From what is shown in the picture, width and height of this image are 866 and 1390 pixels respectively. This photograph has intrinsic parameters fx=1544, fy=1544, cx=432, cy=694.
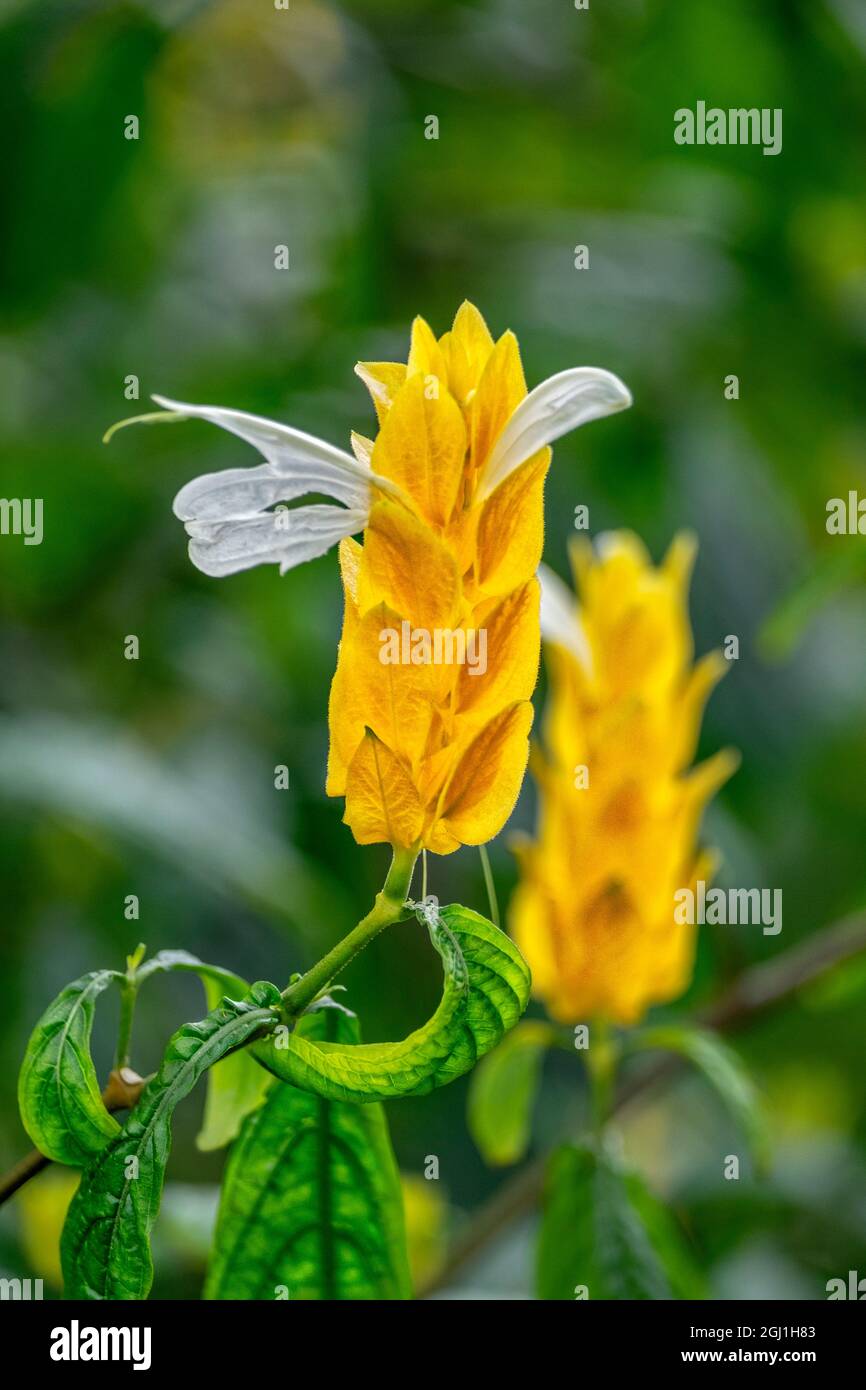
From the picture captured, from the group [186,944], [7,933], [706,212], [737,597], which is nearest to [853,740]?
[737,597]

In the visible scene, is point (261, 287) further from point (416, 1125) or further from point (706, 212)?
point (416, 1125)

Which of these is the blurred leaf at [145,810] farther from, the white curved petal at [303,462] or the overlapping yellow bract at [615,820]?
the white curved petal at [303,462]

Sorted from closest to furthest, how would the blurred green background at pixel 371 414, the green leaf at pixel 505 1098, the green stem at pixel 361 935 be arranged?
the green stem at pixel 361 935, the green leaf at pixel 505 1098, the blurred green background at pixel 371 414

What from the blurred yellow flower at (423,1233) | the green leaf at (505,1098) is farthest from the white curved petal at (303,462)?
the blurred yellow flower at (423,1233)

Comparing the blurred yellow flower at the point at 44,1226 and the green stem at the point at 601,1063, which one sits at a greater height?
the green stem at the point at 601,1063

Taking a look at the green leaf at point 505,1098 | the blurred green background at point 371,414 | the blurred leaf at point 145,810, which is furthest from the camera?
the blurred green background at point 371,414

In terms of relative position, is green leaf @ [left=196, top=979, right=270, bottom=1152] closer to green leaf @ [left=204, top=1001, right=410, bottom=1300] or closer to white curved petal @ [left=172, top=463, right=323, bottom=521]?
green leaf @ [left=204, top=1001, right=410, bottom=1300]

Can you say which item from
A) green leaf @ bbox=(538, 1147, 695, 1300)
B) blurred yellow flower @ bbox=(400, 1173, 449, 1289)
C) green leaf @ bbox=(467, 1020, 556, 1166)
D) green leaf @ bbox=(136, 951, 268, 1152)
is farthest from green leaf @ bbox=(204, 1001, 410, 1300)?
blurred yellow flower @ bbox=(400, 1173, 449, 1289)
